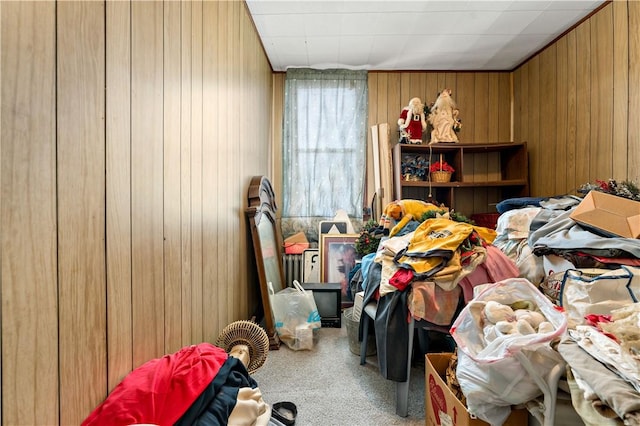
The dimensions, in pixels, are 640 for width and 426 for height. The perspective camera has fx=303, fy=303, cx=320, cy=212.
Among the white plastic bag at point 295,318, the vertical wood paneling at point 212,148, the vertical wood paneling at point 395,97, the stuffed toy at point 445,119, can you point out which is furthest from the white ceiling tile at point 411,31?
the white plastic bag at point 295,318

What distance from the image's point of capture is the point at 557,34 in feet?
8.52

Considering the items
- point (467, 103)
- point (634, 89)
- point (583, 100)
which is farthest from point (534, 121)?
point (634, 89)

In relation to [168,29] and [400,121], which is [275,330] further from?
[400,121]

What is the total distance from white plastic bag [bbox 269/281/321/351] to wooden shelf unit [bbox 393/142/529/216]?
1.43 m

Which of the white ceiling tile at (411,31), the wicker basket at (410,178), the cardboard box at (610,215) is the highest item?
the white ceiling tile at (411,31)

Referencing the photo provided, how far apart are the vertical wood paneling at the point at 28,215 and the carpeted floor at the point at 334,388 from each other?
3.70 feet

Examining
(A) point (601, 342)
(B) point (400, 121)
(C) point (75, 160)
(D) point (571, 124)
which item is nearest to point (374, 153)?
(B) point (400, 121)

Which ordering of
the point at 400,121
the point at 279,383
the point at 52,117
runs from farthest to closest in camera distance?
the point at 400,121, the point at 279,383, the point at 52,117

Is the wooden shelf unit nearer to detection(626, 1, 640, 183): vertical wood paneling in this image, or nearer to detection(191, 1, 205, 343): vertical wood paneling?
detection(626, 1, 640, 183): vertical wood paneling

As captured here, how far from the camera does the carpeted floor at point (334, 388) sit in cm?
144

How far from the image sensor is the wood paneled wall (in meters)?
0.59

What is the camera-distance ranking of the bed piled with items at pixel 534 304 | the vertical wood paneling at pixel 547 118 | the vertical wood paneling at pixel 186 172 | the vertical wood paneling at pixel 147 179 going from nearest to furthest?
the bed piled with items at pixel 534 304, the vertical wood paneling at pixel 147 179, the vertical wood paneling at pixel 186 172, the vertical wood paneling at pixel 547 118

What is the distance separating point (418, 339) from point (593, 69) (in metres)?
2.39

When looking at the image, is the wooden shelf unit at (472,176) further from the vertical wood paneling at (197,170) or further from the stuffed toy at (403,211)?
the vertical wood paneling at (197,170)
